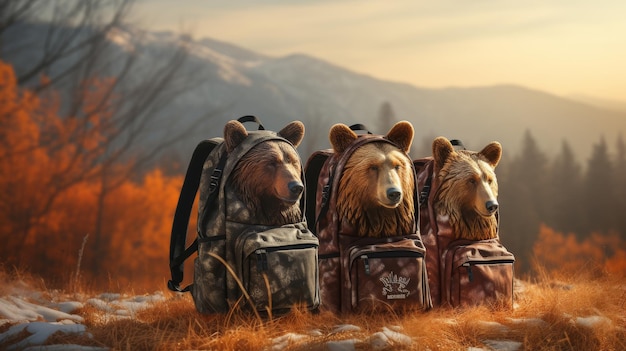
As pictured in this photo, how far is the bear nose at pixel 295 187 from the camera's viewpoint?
5184 millimetres

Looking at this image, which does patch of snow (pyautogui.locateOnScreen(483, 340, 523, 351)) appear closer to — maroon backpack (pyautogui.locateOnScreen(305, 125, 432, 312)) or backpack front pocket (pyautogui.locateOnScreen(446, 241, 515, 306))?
maroon backpack (pyautogui.locateOnScreen(305, 125, 432, 312))

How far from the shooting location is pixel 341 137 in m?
5.84

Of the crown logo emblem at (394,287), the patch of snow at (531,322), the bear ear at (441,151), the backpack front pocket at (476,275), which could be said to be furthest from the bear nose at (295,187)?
the patch of snow at (531,322)

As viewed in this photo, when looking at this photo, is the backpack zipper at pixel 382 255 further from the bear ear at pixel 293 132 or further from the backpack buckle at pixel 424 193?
the bear ear at pixel 293 132

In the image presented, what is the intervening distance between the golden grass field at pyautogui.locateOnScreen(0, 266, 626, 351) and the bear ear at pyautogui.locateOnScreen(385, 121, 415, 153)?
1478mm

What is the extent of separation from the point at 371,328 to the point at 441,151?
1.96 metres

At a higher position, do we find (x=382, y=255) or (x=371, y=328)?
(x=382, y=255)

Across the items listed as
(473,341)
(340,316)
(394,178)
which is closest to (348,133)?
(394,178)

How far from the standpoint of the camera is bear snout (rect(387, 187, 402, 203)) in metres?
5.40

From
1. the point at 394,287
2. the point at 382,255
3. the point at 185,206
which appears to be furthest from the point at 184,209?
the point at 394,287

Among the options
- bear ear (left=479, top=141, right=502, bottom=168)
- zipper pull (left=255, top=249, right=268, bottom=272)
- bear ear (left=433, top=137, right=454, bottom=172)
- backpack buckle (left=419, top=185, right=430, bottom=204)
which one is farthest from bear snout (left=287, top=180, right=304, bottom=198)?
bear ear (left=479, top=141, right=502, bottom=168)

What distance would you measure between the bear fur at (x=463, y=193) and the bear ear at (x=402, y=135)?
34cm

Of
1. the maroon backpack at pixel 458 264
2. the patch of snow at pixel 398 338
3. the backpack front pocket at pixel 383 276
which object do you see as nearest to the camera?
the patch of snow at pixel 398 338

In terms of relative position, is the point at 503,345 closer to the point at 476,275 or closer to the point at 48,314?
the point at 476,275
